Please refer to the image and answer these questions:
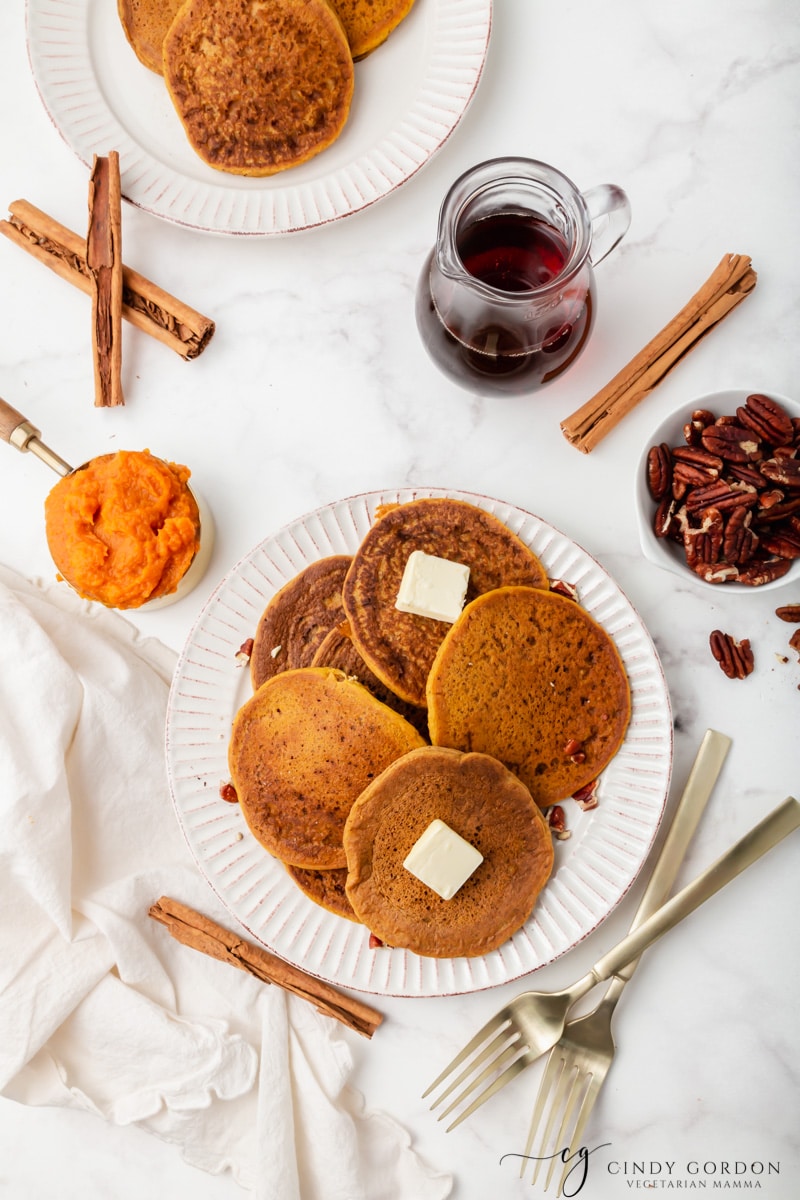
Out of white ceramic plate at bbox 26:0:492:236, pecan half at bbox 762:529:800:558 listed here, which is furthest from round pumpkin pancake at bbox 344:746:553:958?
white ceramic plate at bbox 26:0:492:236

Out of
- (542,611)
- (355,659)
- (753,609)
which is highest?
(355,659)

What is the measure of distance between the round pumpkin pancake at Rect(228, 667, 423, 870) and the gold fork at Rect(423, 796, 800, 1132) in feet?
1.44

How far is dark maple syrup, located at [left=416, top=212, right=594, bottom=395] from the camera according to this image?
1.51m

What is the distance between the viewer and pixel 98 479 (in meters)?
1.67

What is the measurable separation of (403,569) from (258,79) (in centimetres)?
94

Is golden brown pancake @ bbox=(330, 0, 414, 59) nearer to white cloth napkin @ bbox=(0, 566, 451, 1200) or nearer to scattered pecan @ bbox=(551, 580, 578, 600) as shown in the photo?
scattered pecan @ bbox=(551, 580, 578, 600)

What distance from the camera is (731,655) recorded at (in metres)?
1.74

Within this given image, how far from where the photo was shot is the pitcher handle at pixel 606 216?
4.71 feet

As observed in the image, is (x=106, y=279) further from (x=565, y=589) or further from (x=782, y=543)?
(x=782, y=543)

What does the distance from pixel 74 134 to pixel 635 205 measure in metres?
1.09

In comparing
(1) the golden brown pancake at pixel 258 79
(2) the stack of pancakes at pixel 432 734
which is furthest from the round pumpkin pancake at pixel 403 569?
(1) the golden brown pancake at pixel 258 79

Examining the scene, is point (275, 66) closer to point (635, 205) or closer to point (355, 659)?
point (635, 205)

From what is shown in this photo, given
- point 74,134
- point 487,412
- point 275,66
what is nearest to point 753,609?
point 487,412

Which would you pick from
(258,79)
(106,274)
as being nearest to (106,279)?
(106,274)
